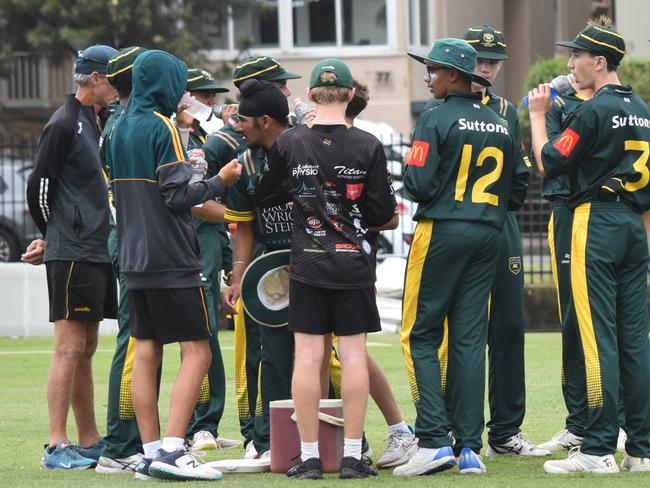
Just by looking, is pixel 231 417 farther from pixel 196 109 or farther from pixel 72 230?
pixel 196 109

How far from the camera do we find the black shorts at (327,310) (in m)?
7.91

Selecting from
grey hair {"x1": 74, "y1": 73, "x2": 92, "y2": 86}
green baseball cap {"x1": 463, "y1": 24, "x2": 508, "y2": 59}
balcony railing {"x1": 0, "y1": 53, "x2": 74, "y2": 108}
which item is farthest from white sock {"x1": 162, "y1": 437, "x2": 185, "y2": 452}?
balcony railing {"x1": 0, "y1": 53, "x2": 74, "y2": 108}

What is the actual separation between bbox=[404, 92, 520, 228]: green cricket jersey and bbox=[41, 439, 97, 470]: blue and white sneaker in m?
2.35

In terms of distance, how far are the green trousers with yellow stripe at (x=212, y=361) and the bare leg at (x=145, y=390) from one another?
1.61 metres

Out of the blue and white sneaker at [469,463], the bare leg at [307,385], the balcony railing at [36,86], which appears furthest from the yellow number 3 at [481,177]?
the balcony railing at [36,86]

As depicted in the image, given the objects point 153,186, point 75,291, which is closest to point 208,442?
point 75,291

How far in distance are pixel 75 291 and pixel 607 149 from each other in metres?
3.06

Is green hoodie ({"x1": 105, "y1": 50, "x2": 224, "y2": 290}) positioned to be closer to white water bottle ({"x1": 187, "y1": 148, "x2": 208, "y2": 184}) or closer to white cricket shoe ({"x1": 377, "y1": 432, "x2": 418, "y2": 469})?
white water bottle ({"x1": 187, "y1": 148, "x2": 208, "y2": 184})

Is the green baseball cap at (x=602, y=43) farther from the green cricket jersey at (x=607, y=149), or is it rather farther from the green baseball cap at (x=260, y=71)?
the green baseball cap at (x=260, y=71)

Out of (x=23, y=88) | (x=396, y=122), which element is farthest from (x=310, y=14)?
(x=23, y=88)

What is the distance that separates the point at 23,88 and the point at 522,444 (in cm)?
3167

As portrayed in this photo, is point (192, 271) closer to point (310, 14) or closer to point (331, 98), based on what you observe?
point (331, 98)

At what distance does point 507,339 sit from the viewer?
909 cm

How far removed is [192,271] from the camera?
7.89 meters
